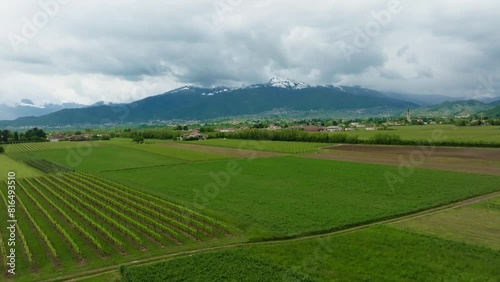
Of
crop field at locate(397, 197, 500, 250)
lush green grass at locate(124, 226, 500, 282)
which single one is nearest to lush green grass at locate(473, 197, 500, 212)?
crop field at locate(397, 197, 500, 250)

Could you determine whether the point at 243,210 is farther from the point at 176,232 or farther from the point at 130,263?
the point at 130,263

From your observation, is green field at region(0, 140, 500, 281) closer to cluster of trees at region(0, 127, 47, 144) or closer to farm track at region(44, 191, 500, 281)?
farm track at region(44, 191, 500, 281)

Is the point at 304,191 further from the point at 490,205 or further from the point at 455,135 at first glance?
the point at 455,135

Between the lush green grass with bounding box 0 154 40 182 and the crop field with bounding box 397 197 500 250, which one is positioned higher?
the lush green grass with bounding box 0 154 40 182

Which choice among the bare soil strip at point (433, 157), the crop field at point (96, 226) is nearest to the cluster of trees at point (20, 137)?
the crop field at point (96, 226)

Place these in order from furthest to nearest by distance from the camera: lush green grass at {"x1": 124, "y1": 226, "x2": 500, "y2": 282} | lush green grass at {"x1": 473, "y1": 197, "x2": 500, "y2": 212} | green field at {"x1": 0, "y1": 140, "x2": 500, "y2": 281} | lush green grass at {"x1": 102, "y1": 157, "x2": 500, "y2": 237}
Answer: lush green grass at {"x1": 473, "y1": 197, "x2": 500, "y2": 212}
lush green grass at {"x1": 102, "y1": 157, "x2": 500, "y2": 237}
green field at {"x1": 0, "y1": 140, "x2": 500, "y2": 281}
lush green grass at {"x1": 124, "y1": 226, "x2": 500, "y2": 282}
